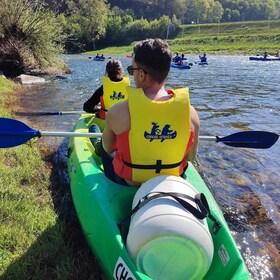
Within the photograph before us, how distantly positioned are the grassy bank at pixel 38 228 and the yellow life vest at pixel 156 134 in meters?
0.86

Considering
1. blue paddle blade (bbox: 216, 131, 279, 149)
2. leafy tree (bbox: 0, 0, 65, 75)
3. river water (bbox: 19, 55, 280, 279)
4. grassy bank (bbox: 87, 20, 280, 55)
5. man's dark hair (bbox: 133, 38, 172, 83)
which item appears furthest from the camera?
grassy bank (bbox: 87, 20, 280, 55)

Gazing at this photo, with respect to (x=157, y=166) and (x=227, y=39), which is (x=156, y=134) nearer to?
(x=157, y=166)

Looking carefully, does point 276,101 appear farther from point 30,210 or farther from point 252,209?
point 30,210

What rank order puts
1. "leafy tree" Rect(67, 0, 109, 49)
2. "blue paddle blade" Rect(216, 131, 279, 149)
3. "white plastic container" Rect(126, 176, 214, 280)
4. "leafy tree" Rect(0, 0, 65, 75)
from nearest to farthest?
1. "white plastic container" Rect(126, 176, 214, 280)
2. "blue paddle blade" Rect(216, 131, 279, 149)
3. "leafy tree" Rect(0, 0, 65, 75)
4. "leafy tree" Rect(67, 0, 109, 49)

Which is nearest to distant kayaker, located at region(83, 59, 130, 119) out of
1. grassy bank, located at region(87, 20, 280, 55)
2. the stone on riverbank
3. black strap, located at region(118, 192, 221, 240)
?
black strap, located at region(118, 192, 221, 240)

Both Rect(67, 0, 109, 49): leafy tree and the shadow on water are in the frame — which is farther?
Rect(67, 0, 109, 49): leafy tree

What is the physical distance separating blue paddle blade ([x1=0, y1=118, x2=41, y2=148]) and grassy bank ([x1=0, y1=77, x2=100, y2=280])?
0.43 meters

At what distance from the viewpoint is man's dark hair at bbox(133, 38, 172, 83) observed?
7.66 feet

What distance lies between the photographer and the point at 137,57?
2.39m

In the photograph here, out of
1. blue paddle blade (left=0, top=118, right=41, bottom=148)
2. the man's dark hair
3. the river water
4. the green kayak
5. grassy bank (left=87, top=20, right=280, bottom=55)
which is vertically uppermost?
the man's dark hair

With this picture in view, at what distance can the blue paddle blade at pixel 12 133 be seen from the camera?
3.52 meters

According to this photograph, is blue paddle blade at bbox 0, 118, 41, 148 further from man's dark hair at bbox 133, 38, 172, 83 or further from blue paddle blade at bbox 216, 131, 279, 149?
blue paddle blade at bbox 216, 131, 279, 149

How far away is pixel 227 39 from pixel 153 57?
214ft

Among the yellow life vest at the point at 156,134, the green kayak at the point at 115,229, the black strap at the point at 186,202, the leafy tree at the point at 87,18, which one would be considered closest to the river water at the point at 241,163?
the green kayak at the point at 115,229
